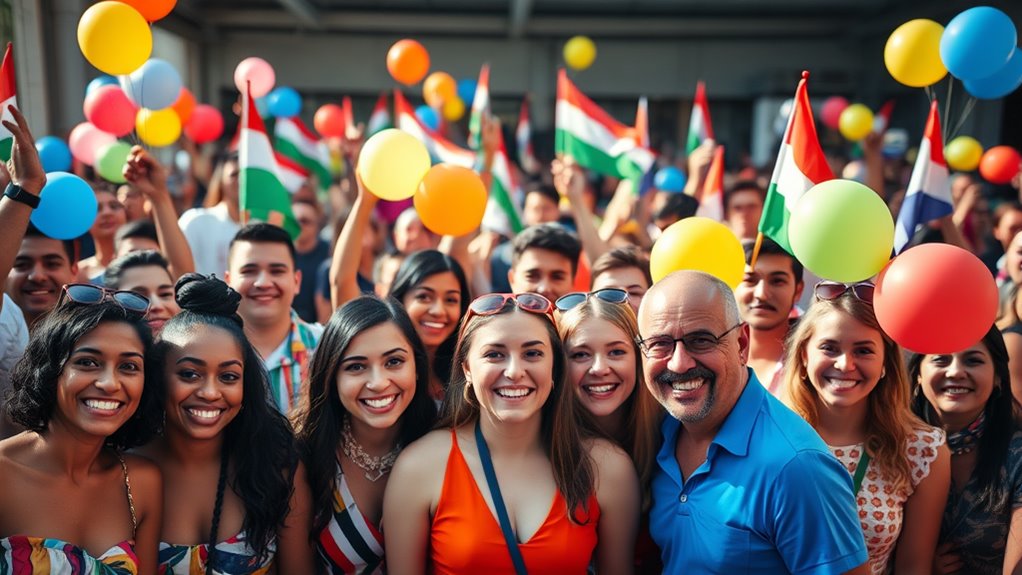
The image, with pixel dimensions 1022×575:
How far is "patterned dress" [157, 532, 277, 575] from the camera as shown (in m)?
2.48

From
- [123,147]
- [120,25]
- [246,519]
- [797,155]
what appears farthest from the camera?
[123,147]

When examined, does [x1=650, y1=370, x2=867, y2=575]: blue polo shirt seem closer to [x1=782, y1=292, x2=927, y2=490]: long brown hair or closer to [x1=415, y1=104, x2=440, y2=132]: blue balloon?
[x1=782, y1=292, x2=927, y2=490]: long brown hair

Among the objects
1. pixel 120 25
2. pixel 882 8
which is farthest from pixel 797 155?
pixel 882 8

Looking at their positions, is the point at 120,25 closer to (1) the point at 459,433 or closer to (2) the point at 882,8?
(1) the point at 459,433

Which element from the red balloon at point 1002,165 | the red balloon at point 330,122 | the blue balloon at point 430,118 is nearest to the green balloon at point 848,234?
the red balloon at point 1002,165

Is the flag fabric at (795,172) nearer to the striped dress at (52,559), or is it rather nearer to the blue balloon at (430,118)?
the striped dress at (52,559)

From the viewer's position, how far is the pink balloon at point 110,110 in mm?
4680

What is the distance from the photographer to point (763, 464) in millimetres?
2215

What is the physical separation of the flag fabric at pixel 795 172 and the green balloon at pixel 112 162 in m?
3.75

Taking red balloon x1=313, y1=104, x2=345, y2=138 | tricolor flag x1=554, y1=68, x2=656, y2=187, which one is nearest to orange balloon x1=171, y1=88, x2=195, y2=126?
red balloon x1=313, y1=104, x2=345, y2=138

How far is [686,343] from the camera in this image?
237 cm

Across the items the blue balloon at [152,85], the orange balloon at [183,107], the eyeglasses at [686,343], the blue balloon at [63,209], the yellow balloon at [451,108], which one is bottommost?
the eyeglasses at [686,343]

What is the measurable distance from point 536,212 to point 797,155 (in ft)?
10.7

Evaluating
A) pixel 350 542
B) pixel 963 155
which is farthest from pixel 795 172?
pixel 963 155
